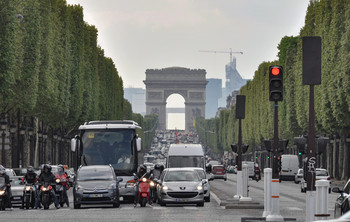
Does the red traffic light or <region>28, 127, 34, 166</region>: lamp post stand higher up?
the red traffic light

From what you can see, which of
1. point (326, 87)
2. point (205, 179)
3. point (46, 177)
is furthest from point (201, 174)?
point (326, 87)

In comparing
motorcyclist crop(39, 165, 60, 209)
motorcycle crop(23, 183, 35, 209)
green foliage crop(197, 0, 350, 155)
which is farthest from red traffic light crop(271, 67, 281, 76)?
green foliage crop(197, 0, 350, 155)

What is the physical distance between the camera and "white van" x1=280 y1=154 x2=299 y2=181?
3484 inches

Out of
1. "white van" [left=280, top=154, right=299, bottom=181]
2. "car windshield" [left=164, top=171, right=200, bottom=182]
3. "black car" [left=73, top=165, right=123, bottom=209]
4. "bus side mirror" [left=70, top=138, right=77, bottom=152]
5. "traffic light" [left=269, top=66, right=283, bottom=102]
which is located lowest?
"white van" [left=280, top=154, right=299, bottom=181]

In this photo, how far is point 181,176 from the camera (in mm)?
38500

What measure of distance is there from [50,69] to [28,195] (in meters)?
32.8

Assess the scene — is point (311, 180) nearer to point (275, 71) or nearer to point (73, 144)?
point (275, 71)

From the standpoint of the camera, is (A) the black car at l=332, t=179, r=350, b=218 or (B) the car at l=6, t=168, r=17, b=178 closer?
Result: (A) the black car at l=332, t=179, r=350, b=218

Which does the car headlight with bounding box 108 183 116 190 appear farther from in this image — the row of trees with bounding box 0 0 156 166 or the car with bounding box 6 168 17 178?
the row of trees with bounding box 0 0 156 166

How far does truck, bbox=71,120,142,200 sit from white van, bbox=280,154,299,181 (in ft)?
156

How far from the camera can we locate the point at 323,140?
81.9ft

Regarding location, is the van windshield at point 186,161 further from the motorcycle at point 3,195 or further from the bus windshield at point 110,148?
the motorcycle at point 3,195

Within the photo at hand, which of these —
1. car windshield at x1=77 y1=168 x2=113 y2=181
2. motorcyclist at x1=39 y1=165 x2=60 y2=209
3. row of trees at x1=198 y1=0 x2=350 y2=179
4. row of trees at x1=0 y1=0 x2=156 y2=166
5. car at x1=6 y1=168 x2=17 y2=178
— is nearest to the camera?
motorcyclist at x1=39 y1=165 x2=60 y2=209

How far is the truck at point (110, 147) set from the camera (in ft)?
135
